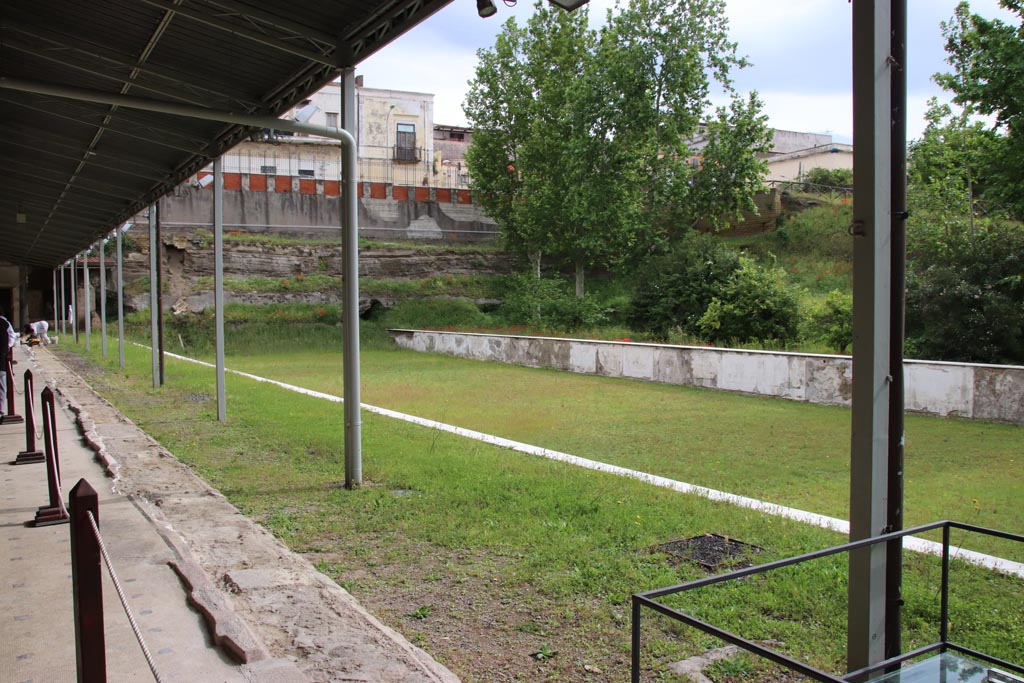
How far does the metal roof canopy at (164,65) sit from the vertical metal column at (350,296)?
0.48 m

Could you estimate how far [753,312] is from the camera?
19312mm

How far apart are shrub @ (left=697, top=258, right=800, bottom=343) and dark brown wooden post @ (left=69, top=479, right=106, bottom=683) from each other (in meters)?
17.4

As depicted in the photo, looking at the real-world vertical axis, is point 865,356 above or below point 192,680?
above

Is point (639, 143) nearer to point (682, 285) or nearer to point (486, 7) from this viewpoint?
point (682, 285)

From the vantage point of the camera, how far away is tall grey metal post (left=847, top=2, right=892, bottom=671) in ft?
9.90

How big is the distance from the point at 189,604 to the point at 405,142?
160 ft

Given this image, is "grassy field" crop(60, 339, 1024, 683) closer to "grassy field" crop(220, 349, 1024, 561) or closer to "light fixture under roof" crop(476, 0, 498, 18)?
"grassy field" crop(220, 349, 1024, 561)

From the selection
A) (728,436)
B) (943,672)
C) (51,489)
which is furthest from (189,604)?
(728,436)

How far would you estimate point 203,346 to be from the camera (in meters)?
30.8

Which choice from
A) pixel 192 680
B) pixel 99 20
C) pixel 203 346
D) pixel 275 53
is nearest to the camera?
pixel 192 680

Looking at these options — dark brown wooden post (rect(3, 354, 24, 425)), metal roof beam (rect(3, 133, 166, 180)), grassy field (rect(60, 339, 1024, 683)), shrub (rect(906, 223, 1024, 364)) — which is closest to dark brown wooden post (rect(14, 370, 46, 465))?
grassy field (rect(60, 339, 1024, 683))

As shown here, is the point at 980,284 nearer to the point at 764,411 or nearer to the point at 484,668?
the point at 764,411

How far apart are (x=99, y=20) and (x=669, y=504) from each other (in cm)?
727

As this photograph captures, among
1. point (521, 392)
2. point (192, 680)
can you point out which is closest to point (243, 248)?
point (521, 392)
